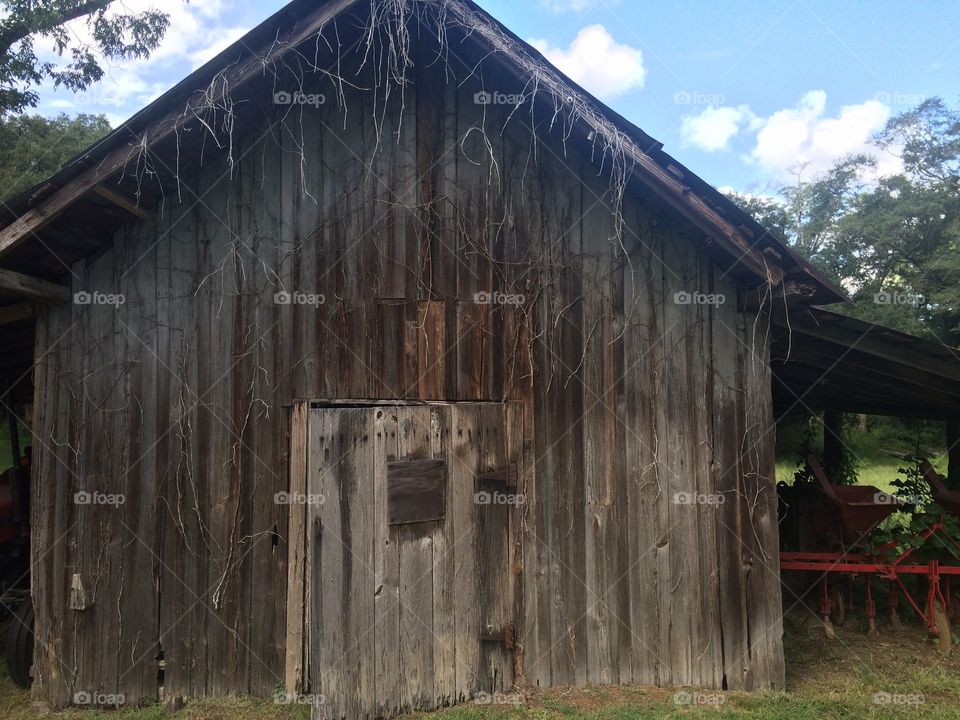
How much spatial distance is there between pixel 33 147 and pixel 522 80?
21.3 meters

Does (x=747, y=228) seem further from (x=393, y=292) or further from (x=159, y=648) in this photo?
(x=159, y=648)

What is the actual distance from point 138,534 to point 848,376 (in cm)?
762

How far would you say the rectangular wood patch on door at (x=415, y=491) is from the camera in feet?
15.8

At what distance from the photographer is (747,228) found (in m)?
4.84

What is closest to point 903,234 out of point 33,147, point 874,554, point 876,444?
point 876,444

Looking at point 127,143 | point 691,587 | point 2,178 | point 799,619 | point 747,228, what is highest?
point 2,178

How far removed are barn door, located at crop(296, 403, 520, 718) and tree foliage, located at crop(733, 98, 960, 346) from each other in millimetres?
17323

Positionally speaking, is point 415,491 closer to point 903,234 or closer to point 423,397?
point 423,397

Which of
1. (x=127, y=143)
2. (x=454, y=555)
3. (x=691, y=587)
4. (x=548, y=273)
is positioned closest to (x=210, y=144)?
(x=127, y=143)

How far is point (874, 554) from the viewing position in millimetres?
6598

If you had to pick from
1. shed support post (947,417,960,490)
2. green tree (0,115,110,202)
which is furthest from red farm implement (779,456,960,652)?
green tree (0,115,110,202)

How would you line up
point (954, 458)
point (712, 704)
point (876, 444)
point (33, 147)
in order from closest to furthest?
point (712, 704)
point (954, 458)
point (33, 147)
point (876, 444)

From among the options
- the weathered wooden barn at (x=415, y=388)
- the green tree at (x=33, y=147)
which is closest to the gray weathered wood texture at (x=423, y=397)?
the weathered wooden barn at (x=415, y=388)

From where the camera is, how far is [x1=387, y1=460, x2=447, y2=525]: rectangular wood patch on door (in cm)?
482
